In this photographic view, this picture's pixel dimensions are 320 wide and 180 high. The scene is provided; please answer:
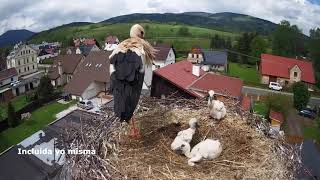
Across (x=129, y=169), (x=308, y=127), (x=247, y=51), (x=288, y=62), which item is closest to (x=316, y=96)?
(x=288, y=62)

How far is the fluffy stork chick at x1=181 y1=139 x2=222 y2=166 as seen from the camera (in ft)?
15.0

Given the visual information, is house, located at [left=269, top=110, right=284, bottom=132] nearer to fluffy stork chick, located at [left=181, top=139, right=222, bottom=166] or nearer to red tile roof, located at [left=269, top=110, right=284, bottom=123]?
red tile roof, located at [left=269, top=110, right=284, bottom=123]

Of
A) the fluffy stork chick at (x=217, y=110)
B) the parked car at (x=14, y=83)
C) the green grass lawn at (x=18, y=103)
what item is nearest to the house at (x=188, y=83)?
the fluffy stork chick at (x=217, y=110)

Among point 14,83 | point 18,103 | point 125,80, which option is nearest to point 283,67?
point 18,103

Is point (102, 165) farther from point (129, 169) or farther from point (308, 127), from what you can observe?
point (308, 127)

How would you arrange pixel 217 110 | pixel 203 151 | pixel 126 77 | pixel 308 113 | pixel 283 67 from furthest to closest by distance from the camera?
pixel 283 67 → pixel 308 113 → pixel 217 110 → pixel 203 151 → pixel 126 77

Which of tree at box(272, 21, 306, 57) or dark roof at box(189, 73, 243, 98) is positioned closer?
dark roof at box(189, 73, 243, 98)

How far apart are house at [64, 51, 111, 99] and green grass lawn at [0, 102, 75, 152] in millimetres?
1073

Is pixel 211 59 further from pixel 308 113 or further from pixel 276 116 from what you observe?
pixel 276 116

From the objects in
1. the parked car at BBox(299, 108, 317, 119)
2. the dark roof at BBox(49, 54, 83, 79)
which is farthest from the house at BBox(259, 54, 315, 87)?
the dark roof at BBox(49, 54, 83, 79)

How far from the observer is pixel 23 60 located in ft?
134

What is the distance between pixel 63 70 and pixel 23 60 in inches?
338

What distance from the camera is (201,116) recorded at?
5945 millimetres

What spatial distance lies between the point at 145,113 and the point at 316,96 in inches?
1079
